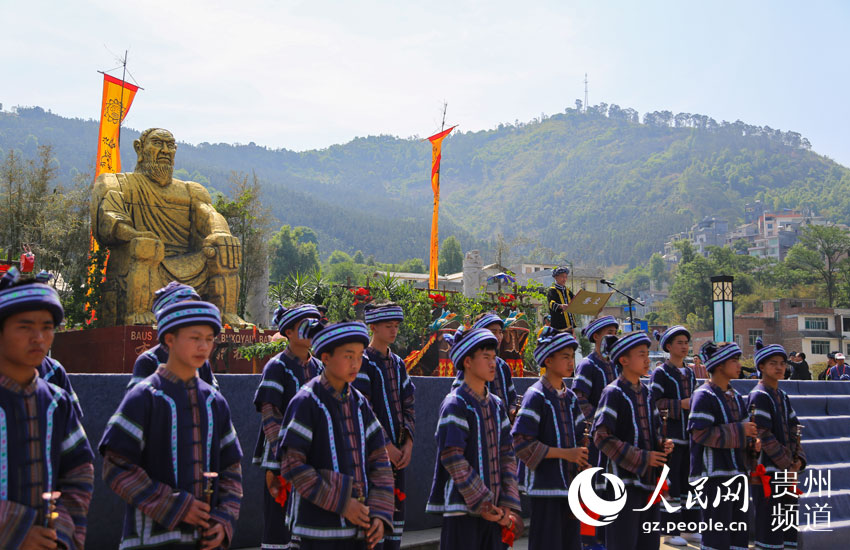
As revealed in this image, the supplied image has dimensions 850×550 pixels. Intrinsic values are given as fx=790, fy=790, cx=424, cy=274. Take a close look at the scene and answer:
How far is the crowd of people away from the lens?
2977mm

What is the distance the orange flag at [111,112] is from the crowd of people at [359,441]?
15.2 meters

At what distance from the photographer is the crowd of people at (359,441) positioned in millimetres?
2977

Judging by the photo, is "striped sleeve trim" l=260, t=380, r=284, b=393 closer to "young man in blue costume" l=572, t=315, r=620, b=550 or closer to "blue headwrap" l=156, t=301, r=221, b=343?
"blue headwrap" l=156, t=301, r=221, b=343

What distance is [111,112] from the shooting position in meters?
19.0

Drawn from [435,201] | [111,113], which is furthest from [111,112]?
[435,201]

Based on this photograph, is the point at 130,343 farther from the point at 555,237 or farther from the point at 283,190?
the point at 555,237

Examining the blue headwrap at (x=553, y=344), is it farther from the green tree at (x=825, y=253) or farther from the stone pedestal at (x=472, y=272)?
the green tree at (x=825, y=253)

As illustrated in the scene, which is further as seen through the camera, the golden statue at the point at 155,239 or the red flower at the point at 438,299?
the red flower at the point at 438,299

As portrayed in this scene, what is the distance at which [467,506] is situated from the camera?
167 inches

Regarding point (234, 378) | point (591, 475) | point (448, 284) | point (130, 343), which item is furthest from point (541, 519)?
point (448, 284)

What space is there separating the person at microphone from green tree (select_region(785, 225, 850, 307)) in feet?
199

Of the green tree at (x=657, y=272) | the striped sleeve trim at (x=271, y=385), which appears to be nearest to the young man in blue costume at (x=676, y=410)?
the striped sleeve trim at (x=271, y=385)

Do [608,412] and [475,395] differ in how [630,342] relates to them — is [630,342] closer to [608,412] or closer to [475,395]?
[608,412]

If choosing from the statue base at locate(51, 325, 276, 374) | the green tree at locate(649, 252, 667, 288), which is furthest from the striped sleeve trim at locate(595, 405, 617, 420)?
the green tree at locate(649, 252, 667, 288)
